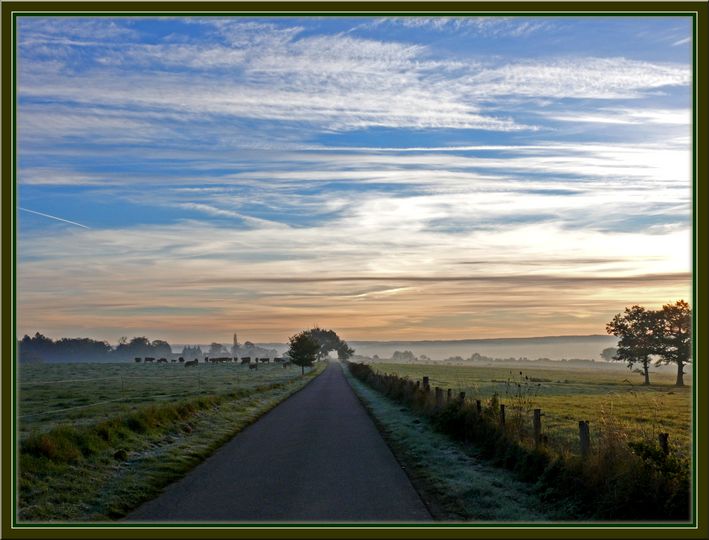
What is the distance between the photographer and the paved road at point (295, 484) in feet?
34.9

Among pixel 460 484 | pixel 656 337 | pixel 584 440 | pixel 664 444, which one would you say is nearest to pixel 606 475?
pixel 664 444

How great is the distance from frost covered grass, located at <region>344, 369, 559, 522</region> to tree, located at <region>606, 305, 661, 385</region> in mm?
69860

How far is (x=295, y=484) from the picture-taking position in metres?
13.0

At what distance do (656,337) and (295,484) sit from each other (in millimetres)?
78892

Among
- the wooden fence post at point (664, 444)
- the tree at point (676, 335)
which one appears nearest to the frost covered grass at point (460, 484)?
the wooden fence post at point (664, 444)

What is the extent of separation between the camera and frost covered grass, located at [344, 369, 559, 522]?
10875mm

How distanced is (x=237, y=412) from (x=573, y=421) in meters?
13.8

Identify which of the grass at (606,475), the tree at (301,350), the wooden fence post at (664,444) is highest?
the wooden fence post at (664,444)

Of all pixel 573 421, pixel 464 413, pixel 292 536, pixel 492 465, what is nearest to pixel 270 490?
pixel 292 536

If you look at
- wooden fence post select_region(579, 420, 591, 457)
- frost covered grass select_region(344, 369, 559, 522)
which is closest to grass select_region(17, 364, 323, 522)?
frost covered grass select_region(344, 369, 559, 522)

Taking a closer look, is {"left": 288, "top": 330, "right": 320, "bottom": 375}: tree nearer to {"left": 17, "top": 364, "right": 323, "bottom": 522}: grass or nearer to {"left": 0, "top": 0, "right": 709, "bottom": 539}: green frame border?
{"left": 17, "top": 364, "right": 323, "bottom": 522}: grass

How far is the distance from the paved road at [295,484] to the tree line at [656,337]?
6926 centimetres

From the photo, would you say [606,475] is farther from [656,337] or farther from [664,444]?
[656,337]

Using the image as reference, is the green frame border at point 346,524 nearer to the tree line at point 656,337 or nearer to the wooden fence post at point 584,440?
the wooden fence post at point 584,440
